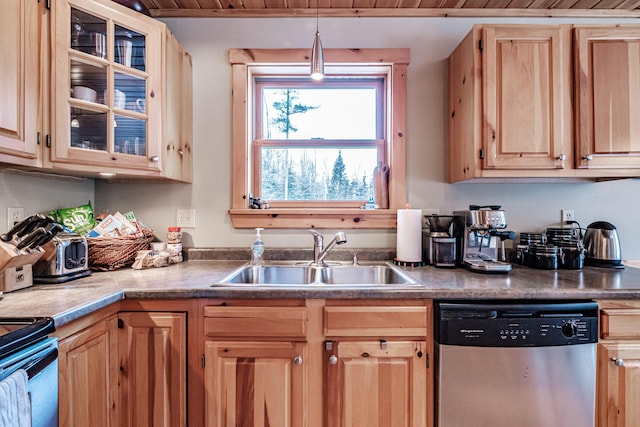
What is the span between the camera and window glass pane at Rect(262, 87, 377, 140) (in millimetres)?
2111

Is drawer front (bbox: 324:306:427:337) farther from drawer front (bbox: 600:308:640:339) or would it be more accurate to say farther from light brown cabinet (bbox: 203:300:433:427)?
drawer front (bbox: 600:308:640:339)

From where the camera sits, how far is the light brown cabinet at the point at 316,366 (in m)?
1.29

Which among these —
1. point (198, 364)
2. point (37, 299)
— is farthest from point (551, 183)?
point (37, 299)

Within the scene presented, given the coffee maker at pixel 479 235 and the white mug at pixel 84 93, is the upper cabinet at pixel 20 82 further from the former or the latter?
the coffee maker at pixel 479 235

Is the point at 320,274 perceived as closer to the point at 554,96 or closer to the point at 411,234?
the point at 411,234

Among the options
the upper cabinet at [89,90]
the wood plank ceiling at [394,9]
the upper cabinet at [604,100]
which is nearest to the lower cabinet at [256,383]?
the upper cabinet at [89,90]

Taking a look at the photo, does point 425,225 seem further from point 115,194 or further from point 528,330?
point 115,194

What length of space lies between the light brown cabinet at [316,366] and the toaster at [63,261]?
655mm

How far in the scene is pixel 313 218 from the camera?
76.6 inches

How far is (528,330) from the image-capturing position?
1257 mm

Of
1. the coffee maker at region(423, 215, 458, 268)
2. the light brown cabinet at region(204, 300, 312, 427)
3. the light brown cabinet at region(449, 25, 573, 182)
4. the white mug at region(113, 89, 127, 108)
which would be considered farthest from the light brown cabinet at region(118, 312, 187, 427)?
the light brown cabinet at region(449, 25, 573, 182)

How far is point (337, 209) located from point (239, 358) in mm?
1007

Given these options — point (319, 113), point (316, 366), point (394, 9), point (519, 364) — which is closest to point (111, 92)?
point (319, 113)

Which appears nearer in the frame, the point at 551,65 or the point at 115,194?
the point at 551,65
